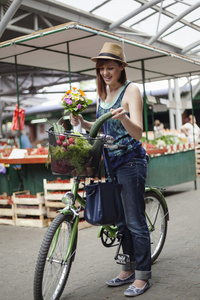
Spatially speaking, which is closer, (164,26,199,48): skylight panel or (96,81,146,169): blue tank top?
(96,81,146,169): blue tank top

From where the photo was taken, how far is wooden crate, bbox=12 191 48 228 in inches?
257

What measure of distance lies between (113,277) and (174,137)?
671 centimetres

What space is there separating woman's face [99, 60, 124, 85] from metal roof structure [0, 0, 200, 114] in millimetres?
2926

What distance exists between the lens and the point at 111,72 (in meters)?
3.23

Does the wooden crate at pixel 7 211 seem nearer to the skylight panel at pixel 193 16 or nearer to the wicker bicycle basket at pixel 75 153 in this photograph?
the wicker bicycle basket at pixel 75 153

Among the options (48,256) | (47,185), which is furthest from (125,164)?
(47,185)

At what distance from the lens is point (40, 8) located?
13.2 m

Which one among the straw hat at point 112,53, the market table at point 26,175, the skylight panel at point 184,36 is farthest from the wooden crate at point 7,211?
the skylight panel at point 184,36

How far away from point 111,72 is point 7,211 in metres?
4.33

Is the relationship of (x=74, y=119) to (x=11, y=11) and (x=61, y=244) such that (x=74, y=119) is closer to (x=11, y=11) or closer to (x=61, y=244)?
(x=61, y=244)

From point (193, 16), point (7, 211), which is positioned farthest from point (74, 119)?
point (193, 16)

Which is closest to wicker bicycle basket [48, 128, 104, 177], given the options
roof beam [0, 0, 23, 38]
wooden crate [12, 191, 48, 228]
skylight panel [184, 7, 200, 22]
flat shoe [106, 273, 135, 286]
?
flat shoe [106, 273, 135, 286]

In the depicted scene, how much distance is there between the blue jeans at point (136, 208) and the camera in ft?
10.7

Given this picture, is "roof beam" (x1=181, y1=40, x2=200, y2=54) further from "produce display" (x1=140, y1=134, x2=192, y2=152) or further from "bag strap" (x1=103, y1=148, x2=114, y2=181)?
"bag strap" (x1=103, y1=148, x2=114, y2=181)
